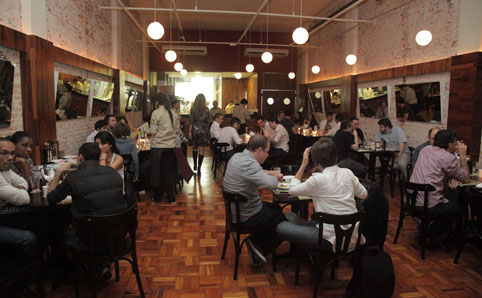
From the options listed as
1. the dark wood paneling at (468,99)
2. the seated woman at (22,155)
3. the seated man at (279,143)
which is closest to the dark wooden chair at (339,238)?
the seated woman at (22,155)

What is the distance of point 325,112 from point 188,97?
293 inches

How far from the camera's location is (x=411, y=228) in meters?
4.71

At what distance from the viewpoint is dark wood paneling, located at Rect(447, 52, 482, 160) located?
224 inches

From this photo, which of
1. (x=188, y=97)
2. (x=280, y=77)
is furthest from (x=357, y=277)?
(x=188, y=97)

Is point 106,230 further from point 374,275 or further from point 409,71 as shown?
point 409,71

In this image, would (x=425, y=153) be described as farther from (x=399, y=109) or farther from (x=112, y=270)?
(x=399, y=109)

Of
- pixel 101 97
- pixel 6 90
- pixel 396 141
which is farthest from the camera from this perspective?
pixel 101 97

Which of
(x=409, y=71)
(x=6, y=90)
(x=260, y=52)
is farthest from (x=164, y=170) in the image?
(x=260, y=52)

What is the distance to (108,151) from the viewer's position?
404cm

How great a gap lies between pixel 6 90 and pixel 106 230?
8.76ft

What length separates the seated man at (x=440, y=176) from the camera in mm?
3850

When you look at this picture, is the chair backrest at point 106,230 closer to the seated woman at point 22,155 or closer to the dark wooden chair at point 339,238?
the seated woman at point 22,155

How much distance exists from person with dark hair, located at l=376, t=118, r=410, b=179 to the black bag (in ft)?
13.4

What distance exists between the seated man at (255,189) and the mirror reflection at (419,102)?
4.90 metres
